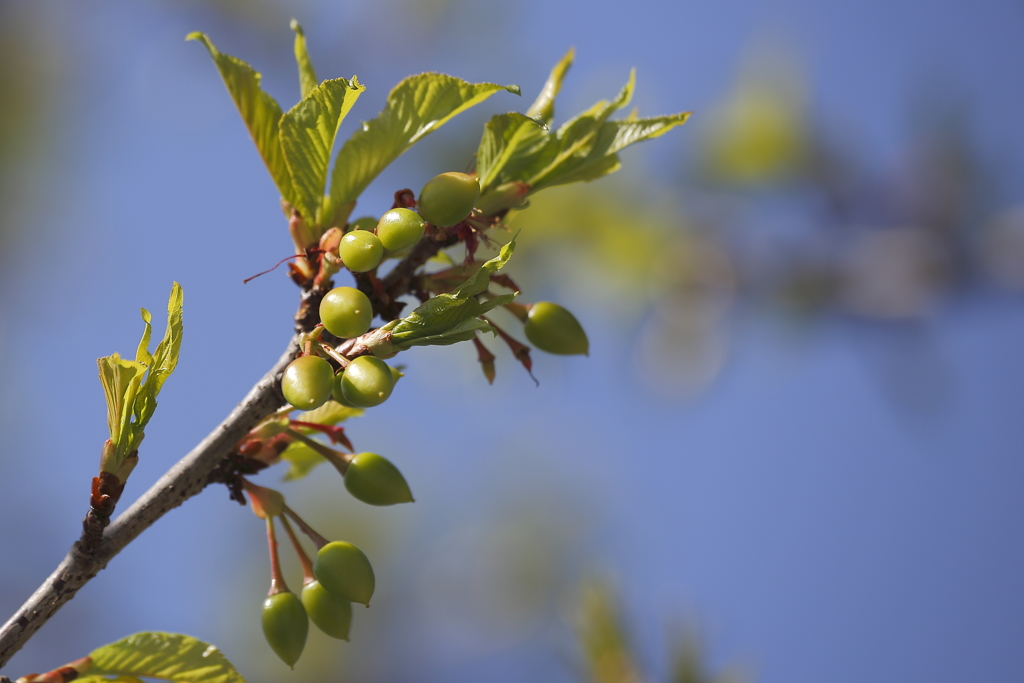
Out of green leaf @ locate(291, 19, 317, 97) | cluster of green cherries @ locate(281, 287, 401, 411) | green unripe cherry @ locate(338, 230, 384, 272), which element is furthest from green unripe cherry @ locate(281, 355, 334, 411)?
green leaf @ locate(291, 19, 317, 97)

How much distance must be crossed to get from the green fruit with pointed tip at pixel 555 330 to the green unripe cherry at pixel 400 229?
24 centimetres

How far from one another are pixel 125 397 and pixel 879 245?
3.08m

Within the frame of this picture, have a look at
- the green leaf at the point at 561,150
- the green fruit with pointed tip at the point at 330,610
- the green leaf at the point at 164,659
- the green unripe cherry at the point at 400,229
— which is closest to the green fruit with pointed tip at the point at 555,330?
the green leaf at the point at 561,150

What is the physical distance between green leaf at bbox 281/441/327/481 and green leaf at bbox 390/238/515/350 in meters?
0.30

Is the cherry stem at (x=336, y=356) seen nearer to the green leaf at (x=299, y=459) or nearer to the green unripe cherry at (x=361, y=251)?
the green unripe cherry at (x=361, y=251)

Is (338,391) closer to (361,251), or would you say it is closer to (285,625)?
(361,251)

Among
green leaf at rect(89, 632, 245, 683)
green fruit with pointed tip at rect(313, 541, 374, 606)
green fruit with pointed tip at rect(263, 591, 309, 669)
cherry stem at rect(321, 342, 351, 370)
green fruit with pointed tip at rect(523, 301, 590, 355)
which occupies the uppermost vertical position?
green fruit with pointed tip at rect(523, 301, 590, 355)

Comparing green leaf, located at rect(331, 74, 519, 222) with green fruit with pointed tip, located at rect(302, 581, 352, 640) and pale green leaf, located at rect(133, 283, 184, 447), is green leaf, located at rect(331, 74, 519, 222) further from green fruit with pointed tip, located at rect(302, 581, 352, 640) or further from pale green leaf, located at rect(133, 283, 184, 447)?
green fruit with pointed tip, located at rect(302, 581, 352, 640)

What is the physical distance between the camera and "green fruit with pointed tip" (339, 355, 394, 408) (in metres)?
0.70

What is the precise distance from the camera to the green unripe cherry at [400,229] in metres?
0.76

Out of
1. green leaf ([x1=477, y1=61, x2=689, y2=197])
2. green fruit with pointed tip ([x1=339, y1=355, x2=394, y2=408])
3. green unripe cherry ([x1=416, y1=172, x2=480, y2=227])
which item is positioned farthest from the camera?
green leaf ([x1=477, y1=61, x2=689, y2=197])

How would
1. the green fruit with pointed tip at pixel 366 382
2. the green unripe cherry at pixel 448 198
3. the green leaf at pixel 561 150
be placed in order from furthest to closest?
the green leaf at pixel 561 150 → the green unripe cherry at pixel 448 198 → the green fruit with pointed tip at pixel 366 382

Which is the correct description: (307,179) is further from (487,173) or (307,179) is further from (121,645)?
(121,645)

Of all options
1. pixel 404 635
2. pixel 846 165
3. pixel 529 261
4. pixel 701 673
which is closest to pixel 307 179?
pixel 701 673
